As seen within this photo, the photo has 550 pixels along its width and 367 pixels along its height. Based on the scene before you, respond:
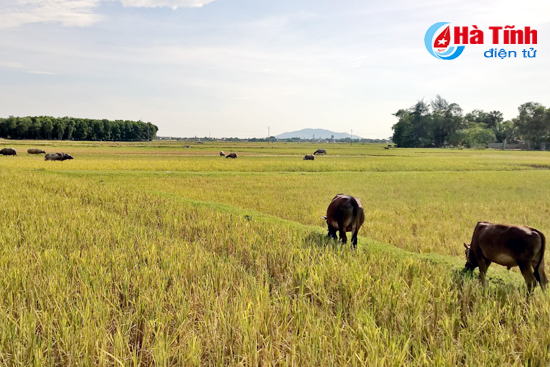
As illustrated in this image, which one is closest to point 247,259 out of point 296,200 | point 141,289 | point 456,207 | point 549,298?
point 141,289

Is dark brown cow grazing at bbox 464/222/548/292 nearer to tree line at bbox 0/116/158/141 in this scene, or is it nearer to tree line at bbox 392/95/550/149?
tree line at bbox 392/95/550/149

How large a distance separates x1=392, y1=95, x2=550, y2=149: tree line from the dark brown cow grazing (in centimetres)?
8485

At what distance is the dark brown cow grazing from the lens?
4.11 meters

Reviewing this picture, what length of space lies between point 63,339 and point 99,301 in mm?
605

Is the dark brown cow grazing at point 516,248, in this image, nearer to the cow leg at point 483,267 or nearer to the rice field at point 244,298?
the cow leg at point 483,267

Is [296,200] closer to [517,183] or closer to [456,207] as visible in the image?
[456,207]

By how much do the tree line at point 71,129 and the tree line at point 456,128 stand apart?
283ft

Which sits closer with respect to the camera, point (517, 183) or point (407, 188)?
point (407, 188)

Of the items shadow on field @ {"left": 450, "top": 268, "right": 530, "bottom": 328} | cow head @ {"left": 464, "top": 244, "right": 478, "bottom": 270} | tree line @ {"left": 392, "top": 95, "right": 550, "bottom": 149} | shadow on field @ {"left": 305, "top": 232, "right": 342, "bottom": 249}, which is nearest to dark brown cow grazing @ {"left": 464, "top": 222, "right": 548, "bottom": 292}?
shadow on field @ {"left": 450, "top": 268, "right": 530, "bottom": 328}

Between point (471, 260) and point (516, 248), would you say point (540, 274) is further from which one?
point (471, 260)

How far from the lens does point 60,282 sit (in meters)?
3.89

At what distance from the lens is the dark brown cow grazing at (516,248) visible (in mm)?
4105

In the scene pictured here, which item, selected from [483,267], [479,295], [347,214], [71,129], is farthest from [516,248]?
[71,129]

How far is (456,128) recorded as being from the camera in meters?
83.6
